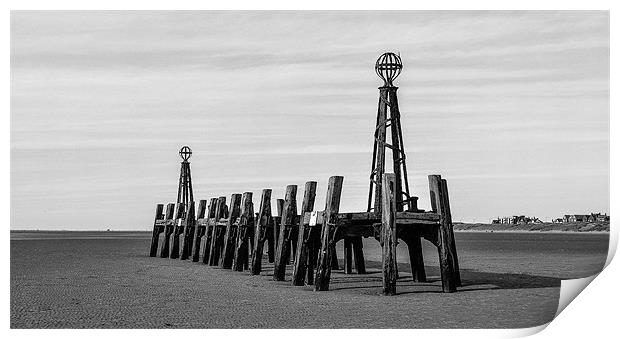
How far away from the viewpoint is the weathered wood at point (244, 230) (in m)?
27.0

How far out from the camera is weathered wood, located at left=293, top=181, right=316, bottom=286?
20766mm

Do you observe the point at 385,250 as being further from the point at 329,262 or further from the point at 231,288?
the point at 231,288

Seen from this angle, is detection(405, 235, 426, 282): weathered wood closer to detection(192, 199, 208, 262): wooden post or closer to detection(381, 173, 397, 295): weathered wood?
detection(381, 173, 397, 295): weathered wood

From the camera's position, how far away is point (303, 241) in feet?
68.1

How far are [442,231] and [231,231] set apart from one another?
1127cm

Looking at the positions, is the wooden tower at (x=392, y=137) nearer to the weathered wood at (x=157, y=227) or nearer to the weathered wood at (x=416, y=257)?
the weathered wood at (x=416, y=257)

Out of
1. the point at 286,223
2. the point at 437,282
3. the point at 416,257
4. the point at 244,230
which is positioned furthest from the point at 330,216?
the point at 244,230

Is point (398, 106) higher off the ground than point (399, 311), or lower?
higher

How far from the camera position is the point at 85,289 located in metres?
21.2

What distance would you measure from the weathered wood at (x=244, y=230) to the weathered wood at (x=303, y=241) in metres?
5.93
